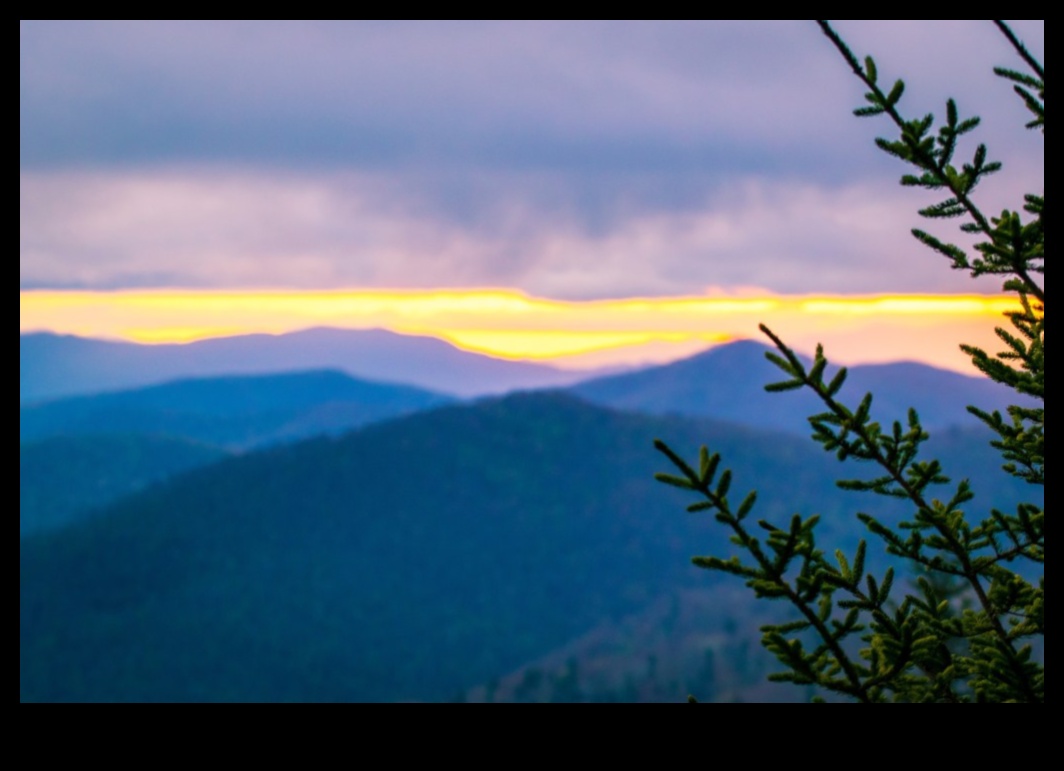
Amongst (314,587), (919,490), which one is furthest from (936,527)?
(314,587)

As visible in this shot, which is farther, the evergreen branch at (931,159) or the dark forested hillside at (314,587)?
the dark forested hillside at (314,587)

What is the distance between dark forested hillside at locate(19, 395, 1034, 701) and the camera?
153 meters

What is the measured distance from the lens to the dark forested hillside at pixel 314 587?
502 feet

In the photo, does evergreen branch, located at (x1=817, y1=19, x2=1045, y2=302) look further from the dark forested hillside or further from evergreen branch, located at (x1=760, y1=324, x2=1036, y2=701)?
the dark forested hillside

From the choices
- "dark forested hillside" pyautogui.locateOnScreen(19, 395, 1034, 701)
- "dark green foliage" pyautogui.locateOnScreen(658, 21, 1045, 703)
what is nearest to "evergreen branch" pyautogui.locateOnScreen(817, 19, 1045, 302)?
"dark green foliage" pyautogui.locateOnScreen(658, 21, 1045, 703)

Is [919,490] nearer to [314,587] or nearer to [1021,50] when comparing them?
[1021,50]

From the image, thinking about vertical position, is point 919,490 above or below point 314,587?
above

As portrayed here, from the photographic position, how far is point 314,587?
175m

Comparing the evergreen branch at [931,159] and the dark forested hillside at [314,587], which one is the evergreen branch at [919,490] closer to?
the evergreen branch at [931,159]

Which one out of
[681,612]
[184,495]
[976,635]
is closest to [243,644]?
[184,495]

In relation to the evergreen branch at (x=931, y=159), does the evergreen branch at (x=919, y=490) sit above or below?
below

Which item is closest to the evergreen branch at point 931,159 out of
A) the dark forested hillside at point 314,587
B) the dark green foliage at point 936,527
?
the dark green foliage at point 936,527
